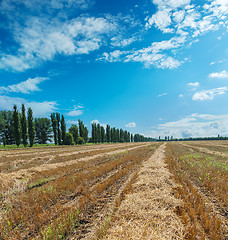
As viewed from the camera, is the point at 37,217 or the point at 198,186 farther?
the point at 198,186

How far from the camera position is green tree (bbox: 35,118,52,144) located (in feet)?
212

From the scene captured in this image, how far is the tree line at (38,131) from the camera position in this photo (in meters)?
41.9

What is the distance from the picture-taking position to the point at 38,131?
65.3 meters

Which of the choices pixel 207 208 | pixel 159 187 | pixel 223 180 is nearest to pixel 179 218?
pixel 207 208

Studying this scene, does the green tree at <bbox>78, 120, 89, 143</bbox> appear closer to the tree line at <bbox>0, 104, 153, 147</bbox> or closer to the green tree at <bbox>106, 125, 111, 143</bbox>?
the tree line at <bbox>0, 104, 153, 147</bbox>

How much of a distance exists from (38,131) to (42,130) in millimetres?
1864

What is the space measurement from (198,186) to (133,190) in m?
3.50

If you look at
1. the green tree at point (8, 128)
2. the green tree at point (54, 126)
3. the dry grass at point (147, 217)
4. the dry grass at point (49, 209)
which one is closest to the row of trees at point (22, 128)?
the green tree at point (8, 128)

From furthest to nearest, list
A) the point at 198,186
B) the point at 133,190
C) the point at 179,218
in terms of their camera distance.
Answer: the point at 198,186 < the point at 133,190 < the point at 179,218

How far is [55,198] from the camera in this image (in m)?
5.41

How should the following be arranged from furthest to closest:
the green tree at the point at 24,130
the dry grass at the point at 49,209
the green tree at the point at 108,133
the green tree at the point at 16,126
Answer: the green tree at the point at 108,133
the green tree at the point at 24,130
the green tree at the point at 16,126
the dry grass at the point at 49,209

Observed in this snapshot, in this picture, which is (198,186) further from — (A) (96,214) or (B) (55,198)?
(B) (55,198)

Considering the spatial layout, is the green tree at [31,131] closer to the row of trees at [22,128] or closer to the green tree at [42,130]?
the row of trees at [22,128]

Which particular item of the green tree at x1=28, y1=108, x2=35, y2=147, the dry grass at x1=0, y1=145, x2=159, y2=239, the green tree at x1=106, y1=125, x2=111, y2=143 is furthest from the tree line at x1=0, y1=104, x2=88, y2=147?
the dry grass at x1=0, y1=145, x2=159, y2=239
